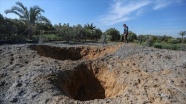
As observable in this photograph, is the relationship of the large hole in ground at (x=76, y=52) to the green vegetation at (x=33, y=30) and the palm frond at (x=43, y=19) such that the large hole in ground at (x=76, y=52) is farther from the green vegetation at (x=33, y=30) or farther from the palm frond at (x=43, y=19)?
the palm frond at (x=43, y=19)

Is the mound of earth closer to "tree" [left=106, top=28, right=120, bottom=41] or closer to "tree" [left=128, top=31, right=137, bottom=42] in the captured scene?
"tree" [left=106, top=28, right=120, bottom=41]

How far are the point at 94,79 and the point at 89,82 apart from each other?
0.23 m

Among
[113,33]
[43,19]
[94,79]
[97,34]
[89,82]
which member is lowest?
[89,82]

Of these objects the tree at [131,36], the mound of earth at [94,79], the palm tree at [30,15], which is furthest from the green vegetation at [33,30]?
the mound of earth at [94,79]

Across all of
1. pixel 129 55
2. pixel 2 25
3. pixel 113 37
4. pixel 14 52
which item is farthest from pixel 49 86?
pixel 113 37

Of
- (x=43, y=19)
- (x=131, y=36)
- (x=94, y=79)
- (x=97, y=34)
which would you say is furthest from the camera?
(x=131, y=36)

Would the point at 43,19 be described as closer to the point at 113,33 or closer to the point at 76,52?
the point at 76,52

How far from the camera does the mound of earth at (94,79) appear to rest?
5172 mm

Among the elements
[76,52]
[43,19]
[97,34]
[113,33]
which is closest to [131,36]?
[113,33]

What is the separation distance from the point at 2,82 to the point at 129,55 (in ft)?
17.7

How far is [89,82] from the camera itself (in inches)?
318

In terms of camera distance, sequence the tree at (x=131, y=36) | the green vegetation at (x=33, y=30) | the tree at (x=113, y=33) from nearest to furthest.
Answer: the green vegetation at (x=33, y=30)
the tree at (x=113, y=33)
the tree at (x=131, y=36)

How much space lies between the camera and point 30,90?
5539mm

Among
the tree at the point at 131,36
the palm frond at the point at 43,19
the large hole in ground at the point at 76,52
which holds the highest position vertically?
the palm frond at the point at 43,19
